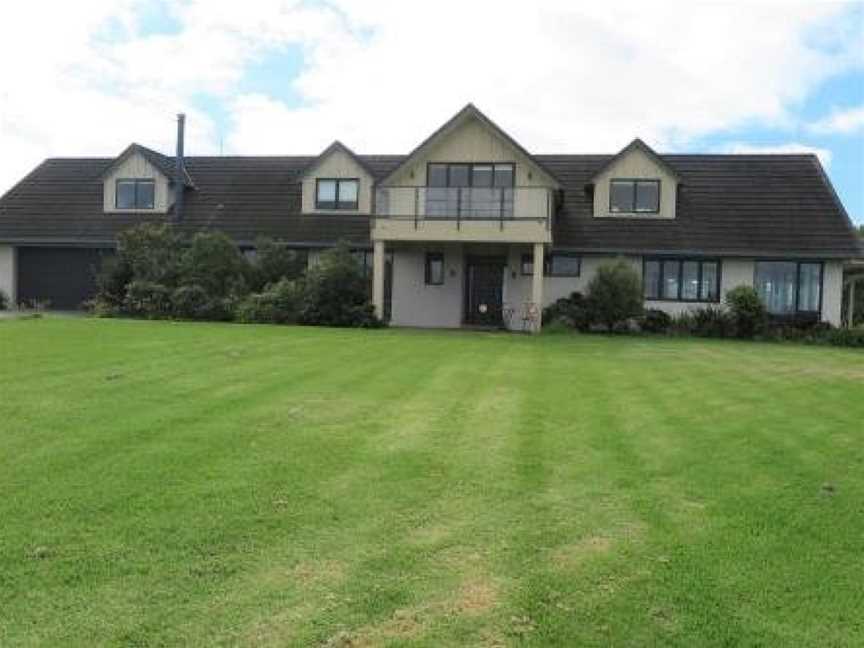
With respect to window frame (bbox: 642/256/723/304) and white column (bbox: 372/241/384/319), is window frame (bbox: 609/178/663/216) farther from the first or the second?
white column (bbox: 372/241/384/319)

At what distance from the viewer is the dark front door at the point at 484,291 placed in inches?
1283

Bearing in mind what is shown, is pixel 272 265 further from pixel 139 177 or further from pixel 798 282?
pixel 798 282

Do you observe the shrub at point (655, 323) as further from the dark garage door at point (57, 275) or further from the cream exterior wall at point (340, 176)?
the dark garage door at point (57, 275)

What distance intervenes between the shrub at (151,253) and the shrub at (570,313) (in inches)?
472

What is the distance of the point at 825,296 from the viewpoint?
103ft

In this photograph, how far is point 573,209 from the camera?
1330 inches

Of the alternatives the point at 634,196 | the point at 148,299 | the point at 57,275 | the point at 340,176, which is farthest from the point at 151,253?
the point at 634,196

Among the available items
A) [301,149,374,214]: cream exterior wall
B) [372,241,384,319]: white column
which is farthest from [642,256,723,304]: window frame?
[301,149,374,214]: cream exterior wall

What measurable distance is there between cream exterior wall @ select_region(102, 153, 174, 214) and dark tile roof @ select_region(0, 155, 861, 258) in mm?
432

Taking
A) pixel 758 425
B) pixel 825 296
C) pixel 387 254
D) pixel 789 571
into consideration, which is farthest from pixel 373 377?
pixel 825 296

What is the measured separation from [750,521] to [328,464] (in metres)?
3.35

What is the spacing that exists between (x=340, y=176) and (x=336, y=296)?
24.7 feet

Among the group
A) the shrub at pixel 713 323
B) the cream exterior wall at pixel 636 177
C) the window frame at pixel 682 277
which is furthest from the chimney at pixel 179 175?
the shrub at pixel 713 323

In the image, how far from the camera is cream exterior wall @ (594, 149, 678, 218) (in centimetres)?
3297
